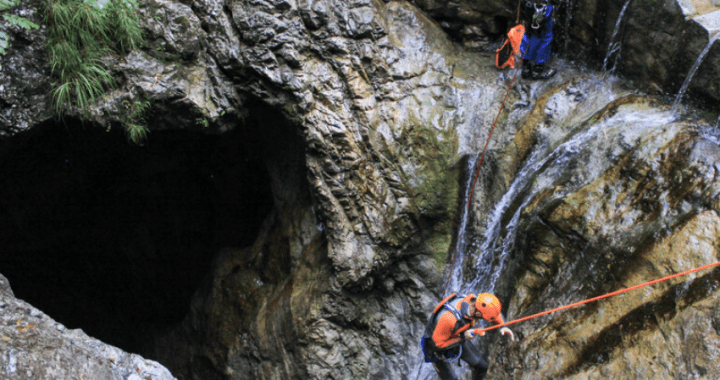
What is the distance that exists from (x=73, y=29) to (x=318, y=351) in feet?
15.4

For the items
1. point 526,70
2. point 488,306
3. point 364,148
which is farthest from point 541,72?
point 488,306

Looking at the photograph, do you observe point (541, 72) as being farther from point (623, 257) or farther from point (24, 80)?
point (24, 80)

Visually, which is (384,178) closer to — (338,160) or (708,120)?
(338,160)

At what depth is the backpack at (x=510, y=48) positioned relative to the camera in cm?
562

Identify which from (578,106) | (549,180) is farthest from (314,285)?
(578,106)

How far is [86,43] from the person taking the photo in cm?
477

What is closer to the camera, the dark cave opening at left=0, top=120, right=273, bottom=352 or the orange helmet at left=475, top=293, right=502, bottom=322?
the orange helmet at left=475, top=293, right=502, bottom=322

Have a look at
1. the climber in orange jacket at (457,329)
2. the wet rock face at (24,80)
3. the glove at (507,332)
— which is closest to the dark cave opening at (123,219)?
the wet rock face at (24,80)

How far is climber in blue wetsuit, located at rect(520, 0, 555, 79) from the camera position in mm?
5359

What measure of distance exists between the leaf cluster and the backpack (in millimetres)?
4472

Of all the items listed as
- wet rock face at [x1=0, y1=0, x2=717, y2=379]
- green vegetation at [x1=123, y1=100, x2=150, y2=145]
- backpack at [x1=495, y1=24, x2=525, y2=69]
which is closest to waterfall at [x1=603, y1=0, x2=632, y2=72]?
wet rock face at [x1=0, y1=0, x2=717, y2=379]

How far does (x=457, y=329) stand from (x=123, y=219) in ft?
19.2

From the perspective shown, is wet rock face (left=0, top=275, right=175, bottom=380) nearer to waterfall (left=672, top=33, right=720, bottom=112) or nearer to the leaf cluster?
the leaf cluster

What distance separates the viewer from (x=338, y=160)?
216 inches
